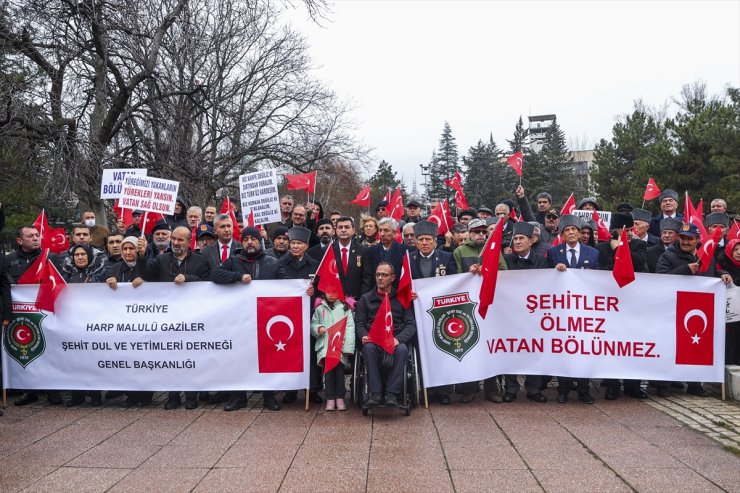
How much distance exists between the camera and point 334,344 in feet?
22.5

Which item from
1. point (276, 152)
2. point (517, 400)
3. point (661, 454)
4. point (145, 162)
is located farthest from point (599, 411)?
point (276, 152)

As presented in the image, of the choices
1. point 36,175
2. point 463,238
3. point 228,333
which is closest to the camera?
point 228,333

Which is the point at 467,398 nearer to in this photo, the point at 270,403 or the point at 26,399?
the point at 270,403

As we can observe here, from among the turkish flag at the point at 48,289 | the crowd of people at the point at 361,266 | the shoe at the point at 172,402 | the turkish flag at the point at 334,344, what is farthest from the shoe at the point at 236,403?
the turkish flag at the point at 48,289

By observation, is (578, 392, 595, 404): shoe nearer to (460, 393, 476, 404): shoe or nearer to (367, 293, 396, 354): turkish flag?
(460, 393, 476, 404): shoe

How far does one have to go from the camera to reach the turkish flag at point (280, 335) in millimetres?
7191

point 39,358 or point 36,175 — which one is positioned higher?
point 36,175

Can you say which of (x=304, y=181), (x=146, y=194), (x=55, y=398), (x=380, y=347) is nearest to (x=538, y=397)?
(x=380, y=347)

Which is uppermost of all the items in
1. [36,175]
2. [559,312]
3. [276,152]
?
[276,152]

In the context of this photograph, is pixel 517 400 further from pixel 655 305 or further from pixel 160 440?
pixel 160 440

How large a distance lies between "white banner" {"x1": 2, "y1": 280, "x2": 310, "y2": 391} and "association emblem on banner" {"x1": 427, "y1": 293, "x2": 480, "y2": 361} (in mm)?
1469

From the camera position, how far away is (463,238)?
28.8 ft

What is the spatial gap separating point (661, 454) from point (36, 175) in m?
14.0

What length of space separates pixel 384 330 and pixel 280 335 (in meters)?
1.29
